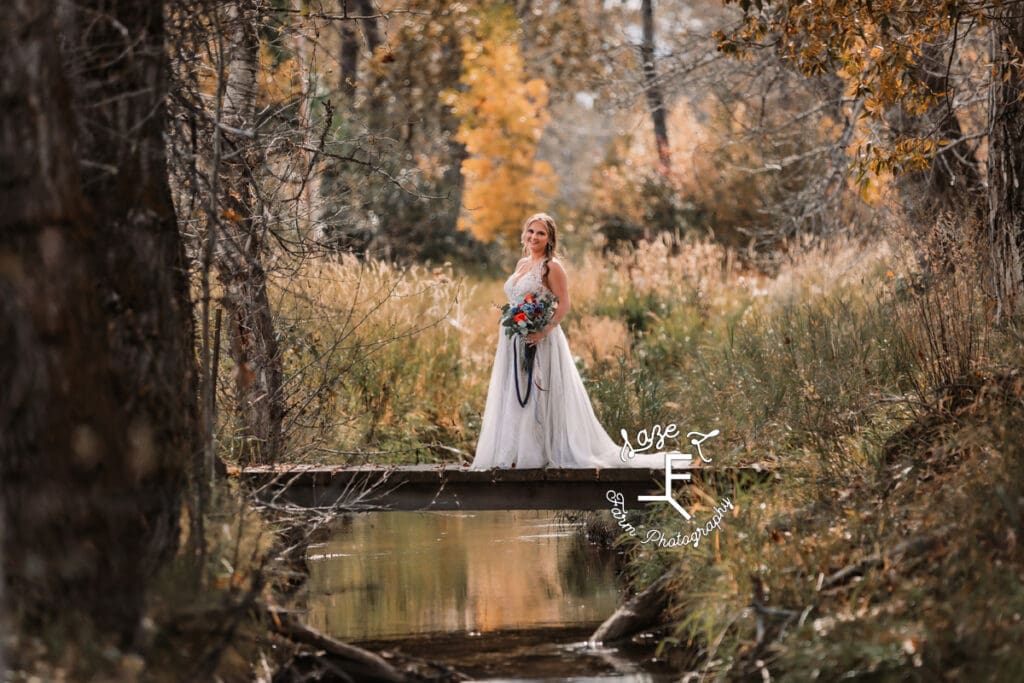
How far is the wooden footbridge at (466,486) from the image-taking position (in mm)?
9492

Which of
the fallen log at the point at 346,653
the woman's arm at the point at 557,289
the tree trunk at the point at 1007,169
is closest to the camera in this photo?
the fallen log at the point at 346,653

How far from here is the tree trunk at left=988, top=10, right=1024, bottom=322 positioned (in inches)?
358

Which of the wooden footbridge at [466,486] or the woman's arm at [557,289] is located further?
the woman's arm at [557,289]

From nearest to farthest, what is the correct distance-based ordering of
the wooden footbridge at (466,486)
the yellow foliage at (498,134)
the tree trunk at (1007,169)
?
the tree trunk at (1007,169) < the wooden footbridge at (466,486) < the yellow foliage at (498,134)

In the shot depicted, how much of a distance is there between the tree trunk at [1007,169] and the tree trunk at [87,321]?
5.64 metres

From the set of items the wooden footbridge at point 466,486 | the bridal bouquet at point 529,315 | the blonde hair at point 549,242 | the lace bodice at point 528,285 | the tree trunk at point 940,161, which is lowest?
the wooden footbridge at point 466,486

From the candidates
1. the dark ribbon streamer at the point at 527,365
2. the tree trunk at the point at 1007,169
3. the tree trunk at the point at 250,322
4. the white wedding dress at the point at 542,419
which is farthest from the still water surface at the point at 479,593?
the tree trunk at the point at 1007,169

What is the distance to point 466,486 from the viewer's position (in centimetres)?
972

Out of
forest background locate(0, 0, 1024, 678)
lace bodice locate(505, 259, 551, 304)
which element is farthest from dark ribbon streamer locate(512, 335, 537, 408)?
forest background locate(0, 0, 1024, 678)

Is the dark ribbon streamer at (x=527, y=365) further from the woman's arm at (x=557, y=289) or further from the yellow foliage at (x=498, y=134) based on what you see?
the yellow foliage at (x=498, y=134)

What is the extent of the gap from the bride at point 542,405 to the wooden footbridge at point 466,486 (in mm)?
165

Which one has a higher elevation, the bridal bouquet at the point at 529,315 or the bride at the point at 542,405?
the bridal bouquet at the point at 529,315

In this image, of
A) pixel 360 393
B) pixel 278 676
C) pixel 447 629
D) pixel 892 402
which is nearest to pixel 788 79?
pixel 360 393

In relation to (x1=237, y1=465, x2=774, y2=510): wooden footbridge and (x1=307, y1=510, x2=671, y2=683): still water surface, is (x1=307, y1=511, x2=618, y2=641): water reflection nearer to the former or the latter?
(x1=307, y1=510, x2=671, y2=683): still water surface
